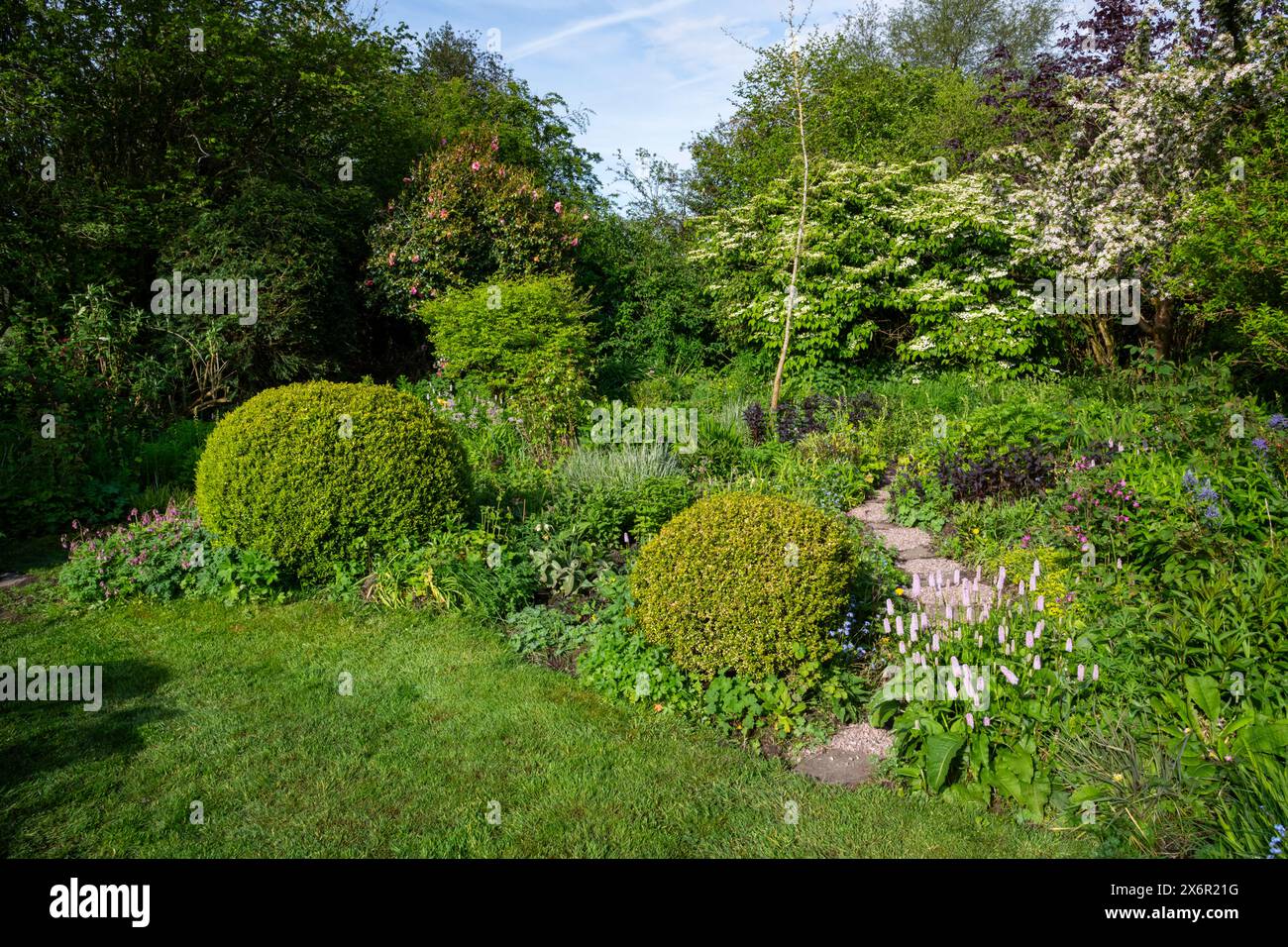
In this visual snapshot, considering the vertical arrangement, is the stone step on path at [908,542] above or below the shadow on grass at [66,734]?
above

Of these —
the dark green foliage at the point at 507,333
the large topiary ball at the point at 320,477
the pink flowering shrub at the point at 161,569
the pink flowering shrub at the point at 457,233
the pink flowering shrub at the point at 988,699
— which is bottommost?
the pink flowering shrub at the point at 988,699

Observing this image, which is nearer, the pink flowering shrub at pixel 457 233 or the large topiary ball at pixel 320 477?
the large topiary ball at pixel 320 477

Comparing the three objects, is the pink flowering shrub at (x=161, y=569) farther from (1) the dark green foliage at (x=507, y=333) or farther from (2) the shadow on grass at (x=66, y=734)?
(1) the dark green foliage at (x=507, y=333)

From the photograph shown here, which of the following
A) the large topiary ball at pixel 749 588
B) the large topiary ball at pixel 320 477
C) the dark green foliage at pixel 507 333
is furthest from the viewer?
the dark green foliage at pixel 507 333

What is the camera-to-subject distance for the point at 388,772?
380 cm

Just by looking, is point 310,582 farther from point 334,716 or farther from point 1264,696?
point 1264,696

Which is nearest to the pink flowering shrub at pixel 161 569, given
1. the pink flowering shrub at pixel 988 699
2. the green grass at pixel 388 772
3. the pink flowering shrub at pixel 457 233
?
the green grass at pixel 388 772

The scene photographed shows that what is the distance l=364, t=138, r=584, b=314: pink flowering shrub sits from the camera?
12.1 metres

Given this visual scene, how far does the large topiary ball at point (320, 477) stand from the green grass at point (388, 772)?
0.85 meters

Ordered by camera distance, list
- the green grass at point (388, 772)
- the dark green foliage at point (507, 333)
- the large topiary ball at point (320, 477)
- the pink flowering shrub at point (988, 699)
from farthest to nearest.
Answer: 1. the dark green foliage at point (507, 333)
2. the large topiary ball at point (320, 477)
3. the pink flowering shrub at point (988, 699)
4. the green grass at point (388, 772)

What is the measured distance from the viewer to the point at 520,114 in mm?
17141

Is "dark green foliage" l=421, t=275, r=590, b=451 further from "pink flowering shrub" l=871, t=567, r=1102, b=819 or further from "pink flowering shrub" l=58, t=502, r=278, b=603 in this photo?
"pink flowering shrub" l=871, t=567, r=1102, b=819

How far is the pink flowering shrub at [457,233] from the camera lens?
39.6ft
